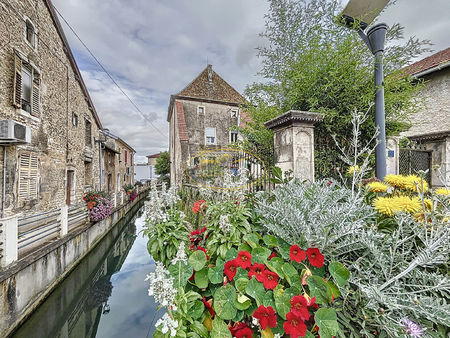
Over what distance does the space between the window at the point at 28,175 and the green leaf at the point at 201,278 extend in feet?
22.9

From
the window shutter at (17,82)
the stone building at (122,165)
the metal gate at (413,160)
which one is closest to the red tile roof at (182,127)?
the stone building at (122,165)

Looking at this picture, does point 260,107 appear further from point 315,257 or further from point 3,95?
point 3,95

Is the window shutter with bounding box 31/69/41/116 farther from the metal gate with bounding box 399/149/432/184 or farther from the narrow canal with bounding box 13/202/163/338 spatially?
the metal gate with bounding box 399/149/432/184

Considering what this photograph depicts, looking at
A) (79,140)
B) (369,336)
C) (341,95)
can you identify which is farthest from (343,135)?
(79,140)

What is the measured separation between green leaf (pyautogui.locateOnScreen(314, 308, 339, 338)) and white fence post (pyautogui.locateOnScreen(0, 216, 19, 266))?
15.8 ft

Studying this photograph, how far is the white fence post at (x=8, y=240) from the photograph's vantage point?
3.35 meters

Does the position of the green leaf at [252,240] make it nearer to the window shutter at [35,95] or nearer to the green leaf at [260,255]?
the green leaf at [260,255]

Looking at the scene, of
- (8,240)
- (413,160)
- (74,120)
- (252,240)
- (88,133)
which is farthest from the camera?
(88,133)

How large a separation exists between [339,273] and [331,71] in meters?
→ 2.97

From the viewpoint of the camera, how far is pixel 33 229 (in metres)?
4.70

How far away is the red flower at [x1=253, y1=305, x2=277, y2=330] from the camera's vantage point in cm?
109

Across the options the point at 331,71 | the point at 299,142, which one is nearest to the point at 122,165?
the point at 299,142

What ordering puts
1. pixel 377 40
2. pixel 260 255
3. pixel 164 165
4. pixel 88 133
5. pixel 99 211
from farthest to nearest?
pixel 164 165 → pixel 88 133 → pixel 99 211 → pixel 377 40 → pixel 260 255

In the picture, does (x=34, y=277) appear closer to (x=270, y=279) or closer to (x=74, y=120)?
(x=270, y=279)
